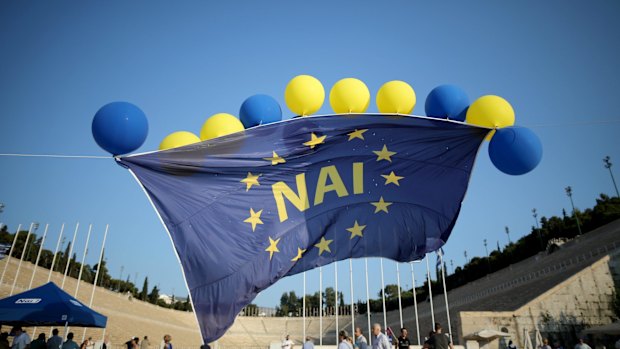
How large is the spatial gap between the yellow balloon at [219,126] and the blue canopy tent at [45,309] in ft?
15.9

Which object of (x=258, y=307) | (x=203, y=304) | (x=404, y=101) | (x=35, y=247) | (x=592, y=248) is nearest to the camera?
(x=203, y=304)

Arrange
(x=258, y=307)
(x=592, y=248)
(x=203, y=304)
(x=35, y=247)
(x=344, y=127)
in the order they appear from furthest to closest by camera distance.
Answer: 1. (x=258, y=307)
2. (x=35, y=247)
3. (x=592, y=248)
4. (x=344, y=127)
5. (x=203, y=304)

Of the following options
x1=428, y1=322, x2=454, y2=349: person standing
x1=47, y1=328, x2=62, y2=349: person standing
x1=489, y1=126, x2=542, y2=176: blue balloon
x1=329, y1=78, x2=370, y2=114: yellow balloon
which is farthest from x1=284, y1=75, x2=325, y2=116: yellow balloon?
x1=47, y1=328, x2=62, y2=349: person standing

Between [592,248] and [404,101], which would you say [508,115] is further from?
[592,248]

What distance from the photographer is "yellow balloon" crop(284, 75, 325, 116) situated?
6.93 m

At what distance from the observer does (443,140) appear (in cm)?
758

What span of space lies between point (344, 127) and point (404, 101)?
118cm

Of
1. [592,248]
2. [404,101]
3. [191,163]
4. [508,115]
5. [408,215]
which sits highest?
[592,248]

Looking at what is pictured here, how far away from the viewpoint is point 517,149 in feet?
20.9

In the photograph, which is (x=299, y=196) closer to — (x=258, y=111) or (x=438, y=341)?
(x=258, y=111)

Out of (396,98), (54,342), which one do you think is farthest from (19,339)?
(396,98)

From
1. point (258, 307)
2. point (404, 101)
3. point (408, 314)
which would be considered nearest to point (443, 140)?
point (404, 101)

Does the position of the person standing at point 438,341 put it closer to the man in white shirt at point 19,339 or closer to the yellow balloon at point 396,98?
the yellow balloon at point 396,98

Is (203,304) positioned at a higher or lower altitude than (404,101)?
lower
